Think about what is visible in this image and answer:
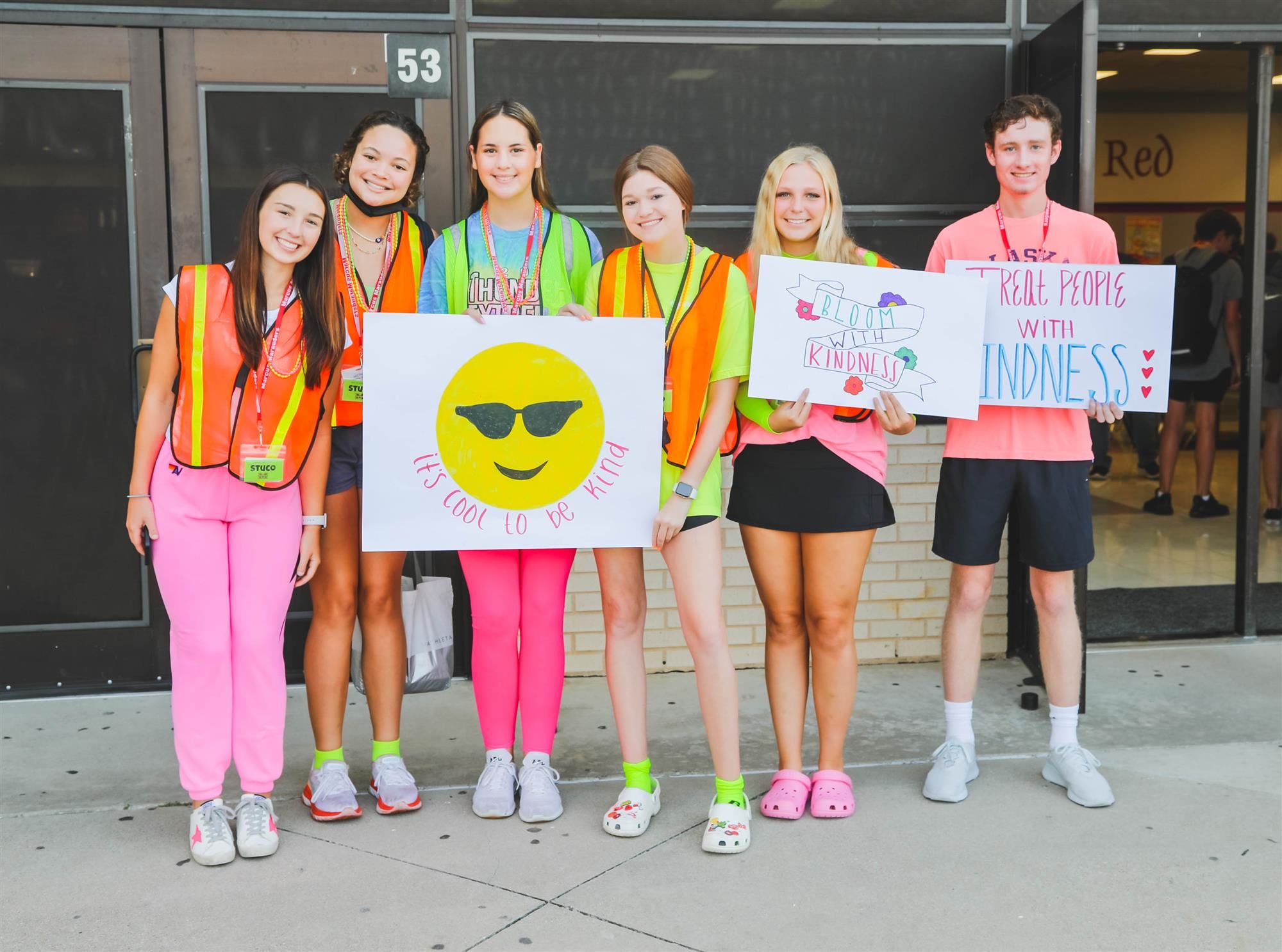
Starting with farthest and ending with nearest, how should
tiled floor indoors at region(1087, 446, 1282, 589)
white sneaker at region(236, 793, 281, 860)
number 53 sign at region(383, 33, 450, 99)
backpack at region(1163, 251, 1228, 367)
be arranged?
backpack at region(1163, 251, 1228, 367) < tiled floor indoors at region(1087, 446, 1282, 589) < number 53 sign at region(383, 33, 450, 99) < white sneaker at region(236, 793, 281, 860)

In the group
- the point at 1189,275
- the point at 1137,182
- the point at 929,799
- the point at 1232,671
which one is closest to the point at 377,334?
the point at 929,799

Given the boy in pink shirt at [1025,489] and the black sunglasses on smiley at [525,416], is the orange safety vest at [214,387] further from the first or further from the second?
the boy in pink shirt at [1025,489]

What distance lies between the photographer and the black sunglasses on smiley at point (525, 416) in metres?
3.40

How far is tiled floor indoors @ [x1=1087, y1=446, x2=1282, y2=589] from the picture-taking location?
675 cm

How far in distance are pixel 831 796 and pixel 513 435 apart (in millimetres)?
1361

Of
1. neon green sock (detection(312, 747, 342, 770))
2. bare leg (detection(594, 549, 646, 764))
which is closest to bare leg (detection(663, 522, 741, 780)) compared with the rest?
bare leg (detection(594, 549, 646, 764))

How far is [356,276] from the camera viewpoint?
351cm

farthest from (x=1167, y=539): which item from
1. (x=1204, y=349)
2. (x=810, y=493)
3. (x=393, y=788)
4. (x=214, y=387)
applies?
(x=214, y=387)

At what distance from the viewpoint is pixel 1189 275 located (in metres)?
8.25

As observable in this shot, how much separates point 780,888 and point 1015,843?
28.2 inches

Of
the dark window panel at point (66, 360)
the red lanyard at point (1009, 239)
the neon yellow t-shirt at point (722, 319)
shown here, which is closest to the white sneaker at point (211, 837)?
the neon yellow t-shirt at point (722, 319)

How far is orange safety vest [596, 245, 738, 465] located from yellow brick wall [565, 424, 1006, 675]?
1611mm

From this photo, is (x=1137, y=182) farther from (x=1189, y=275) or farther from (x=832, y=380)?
(x=832, y=380)

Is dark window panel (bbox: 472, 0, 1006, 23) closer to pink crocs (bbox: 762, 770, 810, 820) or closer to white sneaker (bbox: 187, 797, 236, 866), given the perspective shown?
pink crocs (bbox: 762, 770, 810, 820)
